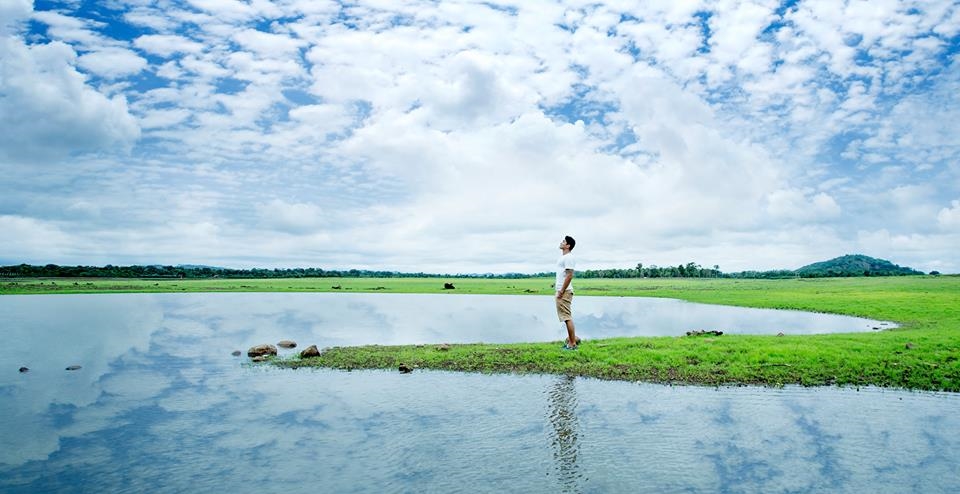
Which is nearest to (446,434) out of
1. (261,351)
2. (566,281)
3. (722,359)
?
(566,281)

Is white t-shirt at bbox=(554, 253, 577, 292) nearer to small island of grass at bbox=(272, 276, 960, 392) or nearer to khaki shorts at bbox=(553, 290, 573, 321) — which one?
khaki shorts at bbox=(553, 290, 573, 321)

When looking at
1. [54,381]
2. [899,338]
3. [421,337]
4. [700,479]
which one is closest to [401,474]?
[700,479]

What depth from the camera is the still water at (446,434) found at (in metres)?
8.95

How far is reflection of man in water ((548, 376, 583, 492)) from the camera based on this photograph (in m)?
8.93

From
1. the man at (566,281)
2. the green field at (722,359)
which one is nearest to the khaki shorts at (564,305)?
the man at (566,281)

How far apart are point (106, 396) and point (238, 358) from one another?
20.9 feet

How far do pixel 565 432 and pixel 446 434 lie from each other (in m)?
2.51

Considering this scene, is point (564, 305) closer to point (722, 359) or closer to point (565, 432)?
point (722, 359)

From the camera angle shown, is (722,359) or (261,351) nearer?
(722,359)

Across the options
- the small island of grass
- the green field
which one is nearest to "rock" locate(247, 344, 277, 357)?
the small island of grass

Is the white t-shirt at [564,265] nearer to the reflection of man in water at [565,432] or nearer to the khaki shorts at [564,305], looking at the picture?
the khaki shorts at [564,305]

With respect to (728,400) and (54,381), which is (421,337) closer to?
(54,381)

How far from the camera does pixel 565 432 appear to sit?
1134cm

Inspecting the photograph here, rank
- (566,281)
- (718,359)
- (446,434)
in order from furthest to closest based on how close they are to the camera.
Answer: (566,281) → (718,359) → (446,434)
